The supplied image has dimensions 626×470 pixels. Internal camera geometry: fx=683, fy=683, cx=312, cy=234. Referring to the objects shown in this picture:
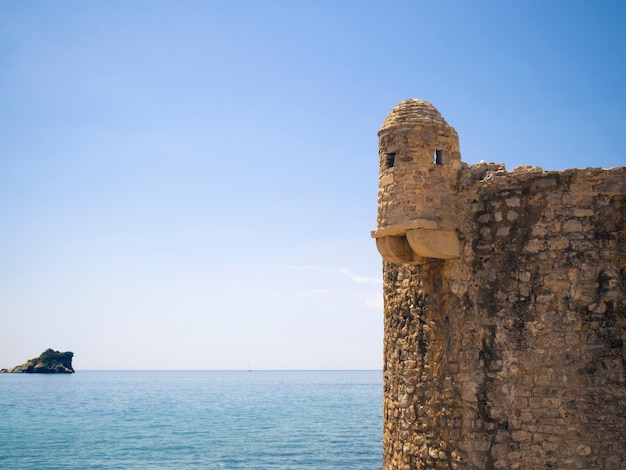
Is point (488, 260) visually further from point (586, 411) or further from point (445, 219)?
point (586, 411)

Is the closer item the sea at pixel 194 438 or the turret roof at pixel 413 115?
the turret roof at pixel 413 115

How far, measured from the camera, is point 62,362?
16325 cm

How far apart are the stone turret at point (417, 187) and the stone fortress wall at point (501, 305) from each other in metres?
0.02

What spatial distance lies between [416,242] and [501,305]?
52.6 inches

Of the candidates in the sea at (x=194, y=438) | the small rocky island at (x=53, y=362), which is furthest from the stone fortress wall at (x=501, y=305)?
the small rocky island at (x=53, y=362)

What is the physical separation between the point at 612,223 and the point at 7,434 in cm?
4595

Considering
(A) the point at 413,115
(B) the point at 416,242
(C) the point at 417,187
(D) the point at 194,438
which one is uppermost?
(A) the point at 413,115

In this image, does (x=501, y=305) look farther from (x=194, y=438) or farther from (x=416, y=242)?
(x=194, y=438)

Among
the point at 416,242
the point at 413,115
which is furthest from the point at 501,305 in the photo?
the point at 413,115

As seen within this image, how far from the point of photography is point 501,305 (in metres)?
8.69

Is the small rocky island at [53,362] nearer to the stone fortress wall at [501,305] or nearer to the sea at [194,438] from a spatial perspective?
the sea at [194,438]

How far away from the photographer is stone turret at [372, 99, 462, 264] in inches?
352

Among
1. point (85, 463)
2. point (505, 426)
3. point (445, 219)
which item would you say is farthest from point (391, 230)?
point (85, 463)

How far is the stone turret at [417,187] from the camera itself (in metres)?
8.95
